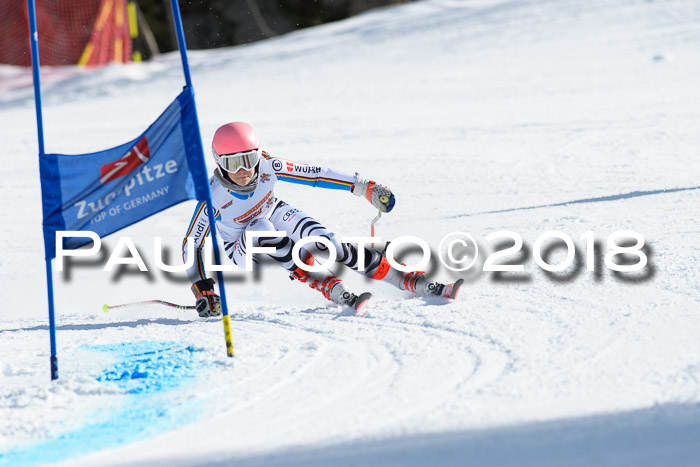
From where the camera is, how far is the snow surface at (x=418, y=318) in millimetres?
3072

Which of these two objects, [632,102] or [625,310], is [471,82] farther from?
[625,310]

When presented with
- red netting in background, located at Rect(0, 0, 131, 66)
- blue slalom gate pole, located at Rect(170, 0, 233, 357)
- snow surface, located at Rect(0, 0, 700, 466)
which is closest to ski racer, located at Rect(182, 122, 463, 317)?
snow surface, located at Rect(0, 0, 700, 466)

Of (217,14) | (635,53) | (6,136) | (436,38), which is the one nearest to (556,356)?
(6,136)

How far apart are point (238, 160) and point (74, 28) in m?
13.7

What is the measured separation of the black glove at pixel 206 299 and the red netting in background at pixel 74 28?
1347cm

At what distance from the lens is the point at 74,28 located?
669 inches

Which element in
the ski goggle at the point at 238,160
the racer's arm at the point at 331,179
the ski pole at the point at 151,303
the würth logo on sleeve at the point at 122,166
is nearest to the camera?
the würth logo on sleeve at the point at 122,166

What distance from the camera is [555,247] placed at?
5.75 meters

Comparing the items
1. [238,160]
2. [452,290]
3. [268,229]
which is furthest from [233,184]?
[452,290]

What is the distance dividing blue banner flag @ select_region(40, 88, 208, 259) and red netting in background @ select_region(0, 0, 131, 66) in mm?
14049

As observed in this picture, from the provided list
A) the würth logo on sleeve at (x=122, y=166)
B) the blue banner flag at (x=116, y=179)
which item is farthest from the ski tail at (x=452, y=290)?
the würth logo on sleeve at (x=122, y=166)

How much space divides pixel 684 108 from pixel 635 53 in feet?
12.1

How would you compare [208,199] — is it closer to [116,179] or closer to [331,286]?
[116,179]

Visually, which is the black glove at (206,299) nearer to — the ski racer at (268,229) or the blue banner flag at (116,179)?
the ski racer at (268,229)
